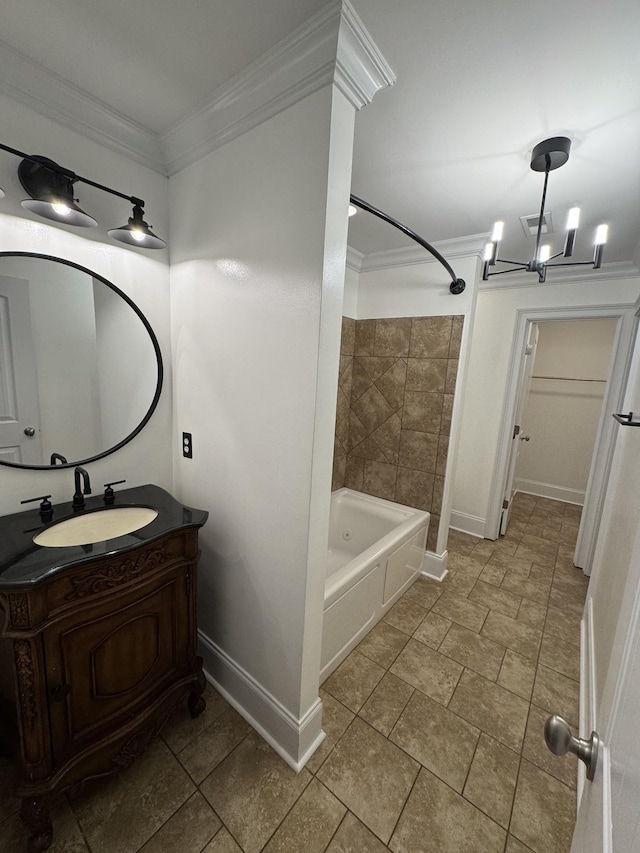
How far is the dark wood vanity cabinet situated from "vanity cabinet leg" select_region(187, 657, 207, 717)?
0.07 metres

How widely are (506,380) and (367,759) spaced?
2938mm

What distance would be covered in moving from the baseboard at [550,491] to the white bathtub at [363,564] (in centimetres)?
302

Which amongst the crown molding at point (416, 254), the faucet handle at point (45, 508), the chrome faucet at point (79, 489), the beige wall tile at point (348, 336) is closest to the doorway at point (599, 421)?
the crown molding at point (416, 254)

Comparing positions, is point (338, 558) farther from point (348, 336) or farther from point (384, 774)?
point (348, 336)

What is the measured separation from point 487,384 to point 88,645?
3377 mm

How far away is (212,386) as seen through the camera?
1518 mm

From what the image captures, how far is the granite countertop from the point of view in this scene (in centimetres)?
97

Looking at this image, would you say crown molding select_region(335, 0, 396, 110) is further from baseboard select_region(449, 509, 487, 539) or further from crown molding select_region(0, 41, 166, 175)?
baseboard select_region(449, 509, 487, 539)

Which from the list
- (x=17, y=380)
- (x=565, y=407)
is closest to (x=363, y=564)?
(x=17, y=380)

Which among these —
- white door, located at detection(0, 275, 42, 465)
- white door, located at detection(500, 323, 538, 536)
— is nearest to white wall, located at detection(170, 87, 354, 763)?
white door, located at detection(0, 275, 42, 465)

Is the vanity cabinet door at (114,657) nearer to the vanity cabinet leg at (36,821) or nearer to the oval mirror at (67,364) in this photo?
the vanity cabinet leg at (36,821)

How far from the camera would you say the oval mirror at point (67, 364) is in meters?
1.28

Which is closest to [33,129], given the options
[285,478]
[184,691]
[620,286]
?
[285,478]

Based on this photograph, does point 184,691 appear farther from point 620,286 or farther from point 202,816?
point 620,286
